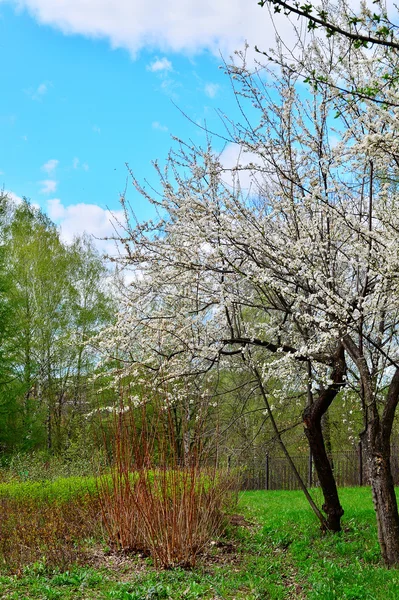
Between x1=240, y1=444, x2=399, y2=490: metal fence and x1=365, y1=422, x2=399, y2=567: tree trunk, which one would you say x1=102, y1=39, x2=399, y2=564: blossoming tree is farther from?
x1=240, y1=444, x2=399, y2=490: metal fence

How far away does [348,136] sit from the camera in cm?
485

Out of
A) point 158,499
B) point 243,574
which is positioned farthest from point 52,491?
point 243,574

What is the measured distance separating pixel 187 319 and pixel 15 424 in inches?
511

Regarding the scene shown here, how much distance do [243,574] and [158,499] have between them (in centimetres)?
107

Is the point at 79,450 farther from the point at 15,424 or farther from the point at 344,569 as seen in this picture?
the point at 344,569

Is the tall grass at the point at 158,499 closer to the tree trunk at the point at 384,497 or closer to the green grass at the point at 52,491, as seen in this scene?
the tree trunk at the point at 384,497

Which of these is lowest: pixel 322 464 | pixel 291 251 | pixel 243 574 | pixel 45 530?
pixel 243 574

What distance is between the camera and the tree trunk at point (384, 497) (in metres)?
5.29

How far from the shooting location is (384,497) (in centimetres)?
535

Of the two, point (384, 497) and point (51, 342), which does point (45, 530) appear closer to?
point (384, 497)

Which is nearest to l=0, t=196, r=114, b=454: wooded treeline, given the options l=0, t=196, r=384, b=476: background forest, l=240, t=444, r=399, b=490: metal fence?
l=0, t=196, r=384, b=476: background forest

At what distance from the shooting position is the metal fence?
17.0 meters

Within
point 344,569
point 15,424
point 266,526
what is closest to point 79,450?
point 266,526

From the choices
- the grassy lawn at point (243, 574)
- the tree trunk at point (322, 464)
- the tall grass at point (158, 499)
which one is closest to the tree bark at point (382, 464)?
the grassy lawn at point (243, 574)
